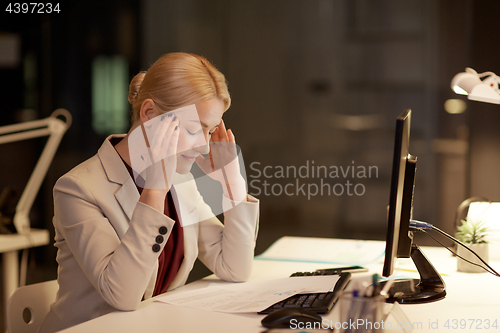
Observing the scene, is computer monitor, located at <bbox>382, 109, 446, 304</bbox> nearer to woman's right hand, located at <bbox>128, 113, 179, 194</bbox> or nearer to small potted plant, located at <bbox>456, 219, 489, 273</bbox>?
small potted plant, located at <bbox>456, 219, 489, 273</bbox>

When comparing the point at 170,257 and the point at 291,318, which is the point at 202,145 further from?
the point at 291,318

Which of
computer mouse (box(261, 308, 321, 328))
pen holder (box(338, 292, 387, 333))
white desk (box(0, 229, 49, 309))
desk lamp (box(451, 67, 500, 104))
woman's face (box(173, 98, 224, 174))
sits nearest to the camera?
pen holder (box(338, 292, 387, 333))

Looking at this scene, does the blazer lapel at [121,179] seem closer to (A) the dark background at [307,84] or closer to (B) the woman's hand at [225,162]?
(B) the woman's hand at [225,162]

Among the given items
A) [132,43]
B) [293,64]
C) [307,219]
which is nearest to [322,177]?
[307,219]

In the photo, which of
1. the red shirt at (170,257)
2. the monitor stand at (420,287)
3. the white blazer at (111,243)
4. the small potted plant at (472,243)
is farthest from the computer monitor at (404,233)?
the red shirt at (170,257)

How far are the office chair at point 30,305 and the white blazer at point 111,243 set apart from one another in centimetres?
5

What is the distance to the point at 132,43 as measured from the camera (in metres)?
2.91

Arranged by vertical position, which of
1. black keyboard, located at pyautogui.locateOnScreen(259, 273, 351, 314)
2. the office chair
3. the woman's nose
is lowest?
the office chair

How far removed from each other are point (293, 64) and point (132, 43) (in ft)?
3.56

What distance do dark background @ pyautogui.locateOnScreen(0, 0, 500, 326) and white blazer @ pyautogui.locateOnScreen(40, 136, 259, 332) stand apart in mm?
1370

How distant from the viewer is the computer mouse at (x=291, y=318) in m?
0.79

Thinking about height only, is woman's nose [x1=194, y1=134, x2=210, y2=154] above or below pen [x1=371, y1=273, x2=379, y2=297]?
above

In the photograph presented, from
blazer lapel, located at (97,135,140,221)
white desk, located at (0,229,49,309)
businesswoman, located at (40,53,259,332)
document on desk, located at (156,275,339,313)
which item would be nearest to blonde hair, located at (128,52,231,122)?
businesswoman, located at (40,53,259,332)

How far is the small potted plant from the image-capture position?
1310mm
